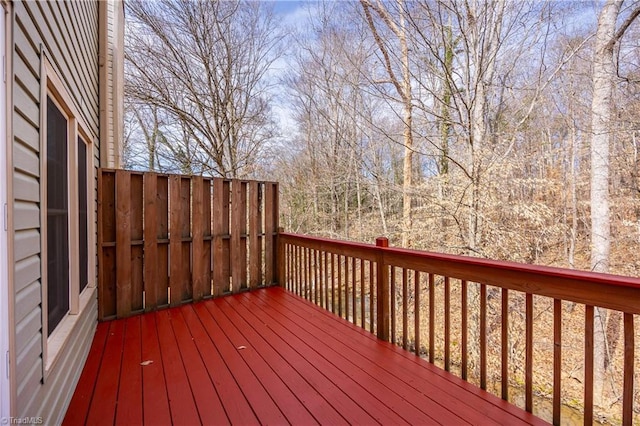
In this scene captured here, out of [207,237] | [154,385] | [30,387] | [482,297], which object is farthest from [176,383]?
[207,237]

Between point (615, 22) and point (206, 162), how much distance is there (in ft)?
28.5

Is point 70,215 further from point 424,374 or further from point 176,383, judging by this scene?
point 424,374

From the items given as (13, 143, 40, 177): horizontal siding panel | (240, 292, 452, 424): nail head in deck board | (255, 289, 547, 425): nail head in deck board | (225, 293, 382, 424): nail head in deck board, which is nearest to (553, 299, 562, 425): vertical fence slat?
(255, 289, 547, 425): nail head in deck board

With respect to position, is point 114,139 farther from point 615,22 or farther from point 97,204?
point 615,22

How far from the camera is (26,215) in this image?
1257mm

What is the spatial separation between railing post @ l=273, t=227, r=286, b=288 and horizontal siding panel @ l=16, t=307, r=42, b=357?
3.41 metres

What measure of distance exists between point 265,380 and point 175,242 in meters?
2.36

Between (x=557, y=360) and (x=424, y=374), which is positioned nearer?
(x=557, y=360)

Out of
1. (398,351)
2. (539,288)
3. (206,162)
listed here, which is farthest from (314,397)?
(206,162)

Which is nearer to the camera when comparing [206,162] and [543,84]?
[543,84]

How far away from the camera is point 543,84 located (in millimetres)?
4820

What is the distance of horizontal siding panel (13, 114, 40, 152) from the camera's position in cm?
117

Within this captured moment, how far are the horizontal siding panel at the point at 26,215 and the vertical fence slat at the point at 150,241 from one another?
7.88 ft

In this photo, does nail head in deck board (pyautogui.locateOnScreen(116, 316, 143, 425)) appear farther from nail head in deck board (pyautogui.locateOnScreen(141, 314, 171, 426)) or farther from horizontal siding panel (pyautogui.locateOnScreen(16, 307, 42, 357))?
horizontal siding panel (pyautogui.locateOnScreen(16, 307, 42, 357))
